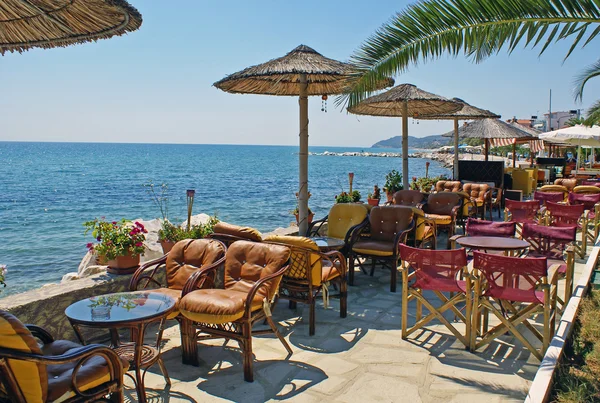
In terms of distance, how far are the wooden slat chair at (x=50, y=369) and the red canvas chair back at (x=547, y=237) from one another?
4972 mm

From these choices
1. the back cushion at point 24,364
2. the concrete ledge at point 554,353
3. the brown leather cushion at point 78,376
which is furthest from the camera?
the concrete ledge at point 554,353

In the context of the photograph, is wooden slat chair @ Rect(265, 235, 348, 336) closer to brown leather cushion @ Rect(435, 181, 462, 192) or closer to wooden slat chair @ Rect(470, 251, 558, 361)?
wooden slat chair @ Rect(470, 251, 558, 361)

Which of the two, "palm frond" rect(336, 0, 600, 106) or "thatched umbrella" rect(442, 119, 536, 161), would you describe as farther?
"thatched umbrella" rect(442, 119, 536, 161)

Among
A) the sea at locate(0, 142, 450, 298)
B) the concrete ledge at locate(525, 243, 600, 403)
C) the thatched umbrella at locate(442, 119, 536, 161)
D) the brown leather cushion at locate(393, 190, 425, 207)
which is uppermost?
the thatched umbrella at locate(442, 119, 536, 161)

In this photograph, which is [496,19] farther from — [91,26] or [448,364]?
[91,26]

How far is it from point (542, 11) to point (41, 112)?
48655mm

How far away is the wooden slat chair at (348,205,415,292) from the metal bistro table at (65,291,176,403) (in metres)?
3.25

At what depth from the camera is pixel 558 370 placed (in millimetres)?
3697

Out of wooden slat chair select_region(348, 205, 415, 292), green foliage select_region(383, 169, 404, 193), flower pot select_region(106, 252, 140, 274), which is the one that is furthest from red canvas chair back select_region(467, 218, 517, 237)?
green foliage select_region(383, 169, 404, 193)

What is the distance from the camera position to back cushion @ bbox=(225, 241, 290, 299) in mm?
4414

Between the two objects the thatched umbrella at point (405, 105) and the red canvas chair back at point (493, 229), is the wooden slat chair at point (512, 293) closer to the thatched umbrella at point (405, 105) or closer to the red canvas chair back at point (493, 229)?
the red canvas chair back at point (493, 229)

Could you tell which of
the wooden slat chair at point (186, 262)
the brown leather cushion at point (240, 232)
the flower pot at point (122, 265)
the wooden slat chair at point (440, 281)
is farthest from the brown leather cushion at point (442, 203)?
the flower pot at point (122, 265)

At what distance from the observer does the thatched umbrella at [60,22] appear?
294 cm

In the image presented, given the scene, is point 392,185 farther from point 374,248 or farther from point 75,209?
point 75,209
